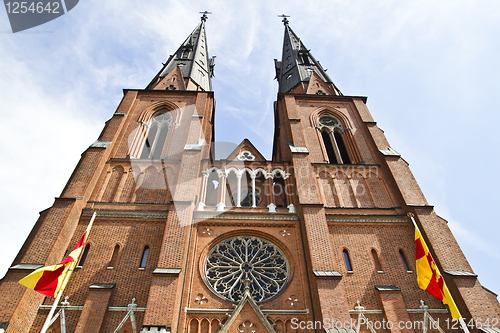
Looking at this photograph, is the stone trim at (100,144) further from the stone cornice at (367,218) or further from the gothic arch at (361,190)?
the gothic arch at (361,190)

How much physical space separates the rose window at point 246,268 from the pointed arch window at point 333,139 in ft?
25.6

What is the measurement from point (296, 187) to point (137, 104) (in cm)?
1224

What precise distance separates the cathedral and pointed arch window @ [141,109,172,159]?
0.15 metres

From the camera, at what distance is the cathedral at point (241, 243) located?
1065 cm

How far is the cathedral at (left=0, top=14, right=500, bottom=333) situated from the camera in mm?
10648

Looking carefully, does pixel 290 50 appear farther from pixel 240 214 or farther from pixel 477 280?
pixel 477 280

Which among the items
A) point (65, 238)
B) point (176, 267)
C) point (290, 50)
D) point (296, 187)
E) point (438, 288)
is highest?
point (290, 50)

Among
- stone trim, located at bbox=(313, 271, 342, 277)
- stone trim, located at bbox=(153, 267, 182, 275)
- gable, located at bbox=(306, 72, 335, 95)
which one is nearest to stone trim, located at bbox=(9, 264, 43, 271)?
stone trim, located at bbox=(153, 267, 182, 275)

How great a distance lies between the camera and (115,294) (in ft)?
36.9

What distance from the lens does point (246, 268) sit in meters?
12.5

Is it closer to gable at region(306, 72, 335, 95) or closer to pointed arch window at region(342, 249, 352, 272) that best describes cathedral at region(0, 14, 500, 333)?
pointed arch window at region(342, 249, 352, 272)

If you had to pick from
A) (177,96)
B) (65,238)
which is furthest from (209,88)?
(65,238)

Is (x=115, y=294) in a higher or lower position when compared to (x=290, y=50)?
lower

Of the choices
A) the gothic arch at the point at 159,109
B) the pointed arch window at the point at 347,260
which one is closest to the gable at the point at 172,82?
the gothic arch at the point at 159,109
